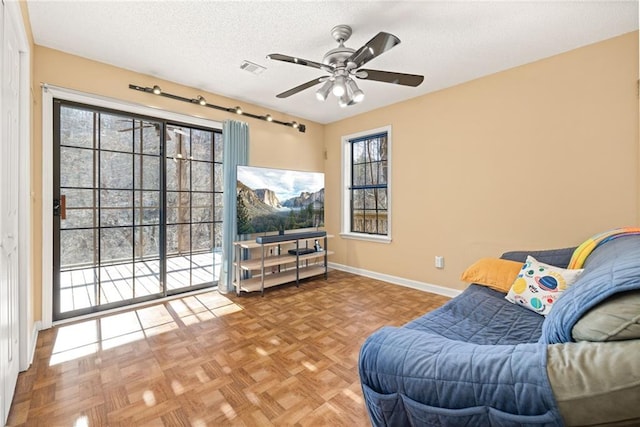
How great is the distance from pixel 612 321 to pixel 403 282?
3.27 meters

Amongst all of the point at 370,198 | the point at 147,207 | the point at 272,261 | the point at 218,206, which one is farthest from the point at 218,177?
the point at 370,198

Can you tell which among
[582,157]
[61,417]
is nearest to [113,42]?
[61,417]

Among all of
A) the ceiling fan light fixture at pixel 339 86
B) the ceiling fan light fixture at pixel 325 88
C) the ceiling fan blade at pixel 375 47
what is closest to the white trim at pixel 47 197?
the ceiling fan light fixture at pixel 325 88

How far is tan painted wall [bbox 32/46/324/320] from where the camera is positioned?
247cm

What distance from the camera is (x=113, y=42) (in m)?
2.45

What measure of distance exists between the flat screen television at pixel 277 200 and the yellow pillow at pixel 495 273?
92.8 inches

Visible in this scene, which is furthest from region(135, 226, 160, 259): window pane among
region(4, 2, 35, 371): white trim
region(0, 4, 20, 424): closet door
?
region(0, 4, 20, 424): closet door

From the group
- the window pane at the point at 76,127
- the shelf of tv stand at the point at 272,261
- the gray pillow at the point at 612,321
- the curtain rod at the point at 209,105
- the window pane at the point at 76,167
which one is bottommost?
the shelf of tv stand at the point at 272,261

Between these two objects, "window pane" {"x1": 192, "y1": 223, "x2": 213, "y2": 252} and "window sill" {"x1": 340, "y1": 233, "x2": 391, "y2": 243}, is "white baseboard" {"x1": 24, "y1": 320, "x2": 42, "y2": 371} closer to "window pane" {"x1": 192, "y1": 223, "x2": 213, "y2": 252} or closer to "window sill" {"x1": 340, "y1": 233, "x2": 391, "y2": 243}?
"window pane" {"x1": 192, "y1": 223, "x2": 213, "y2": 252}

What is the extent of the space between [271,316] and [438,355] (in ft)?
7.26

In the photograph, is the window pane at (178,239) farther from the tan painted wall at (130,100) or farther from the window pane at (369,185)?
the window pane at (369,185)

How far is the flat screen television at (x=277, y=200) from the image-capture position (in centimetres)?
355

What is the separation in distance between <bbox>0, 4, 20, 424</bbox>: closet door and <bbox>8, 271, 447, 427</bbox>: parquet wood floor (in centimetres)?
24

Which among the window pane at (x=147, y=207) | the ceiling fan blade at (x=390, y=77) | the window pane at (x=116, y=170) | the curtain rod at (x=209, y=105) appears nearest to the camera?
→ the ceiling fan blade at (x=390, y=77)
